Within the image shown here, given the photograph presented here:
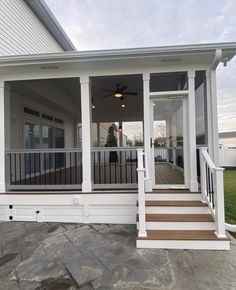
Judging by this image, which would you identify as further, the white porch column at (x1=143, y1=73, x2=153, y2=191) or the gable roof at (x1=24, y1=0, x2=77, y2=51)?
the gable roof at (x1=24, y1=0, x2=77, y2=51)

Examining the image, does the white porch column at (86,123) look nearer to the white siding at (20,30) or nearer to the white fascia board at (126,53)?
the white fascia board at (126,53)

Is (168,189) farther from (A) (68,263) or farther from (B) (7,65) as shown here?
(B) (7,65)

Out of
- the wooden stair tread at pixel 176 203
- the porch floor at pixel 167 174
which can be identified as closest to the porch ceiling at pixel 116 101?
the porch floor at pixel 167 174

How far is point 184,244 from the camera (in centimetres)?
334

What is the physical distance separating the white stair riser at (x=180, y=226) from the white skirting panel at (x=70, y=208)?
74 cm

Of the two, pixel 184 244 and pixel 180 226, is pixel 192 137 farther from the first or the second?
pixel 184 244

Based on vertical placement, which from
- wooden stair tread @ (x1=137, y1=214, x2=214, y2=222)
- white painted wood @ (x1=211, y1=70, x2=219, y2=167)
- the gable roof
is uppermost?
the gable roof

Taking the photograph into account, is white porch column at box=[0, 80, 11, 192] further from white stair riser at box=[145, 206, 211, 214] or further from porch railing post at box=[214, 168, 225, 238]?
porch railing post at box=[214, 168, 225, 238]

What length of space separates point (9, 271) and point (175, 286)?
200 centimetres

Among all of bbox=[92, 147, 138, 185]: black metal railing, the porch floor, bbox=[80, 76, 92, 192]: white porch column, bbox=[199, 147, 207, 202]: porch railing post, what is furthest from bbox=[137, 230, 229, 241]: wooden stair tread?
bbox=[80, 76, 92, 192]: white porch column

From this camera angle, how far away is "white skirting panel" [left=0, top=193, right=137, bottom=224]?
174 inches

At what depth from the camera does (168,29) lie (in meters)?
12.5

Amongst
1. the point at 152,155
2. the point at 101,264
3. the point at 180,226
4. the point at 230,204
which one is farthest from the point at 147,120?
the point at 230,204

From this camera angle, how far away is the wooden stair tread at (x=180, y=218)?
3.70 m
